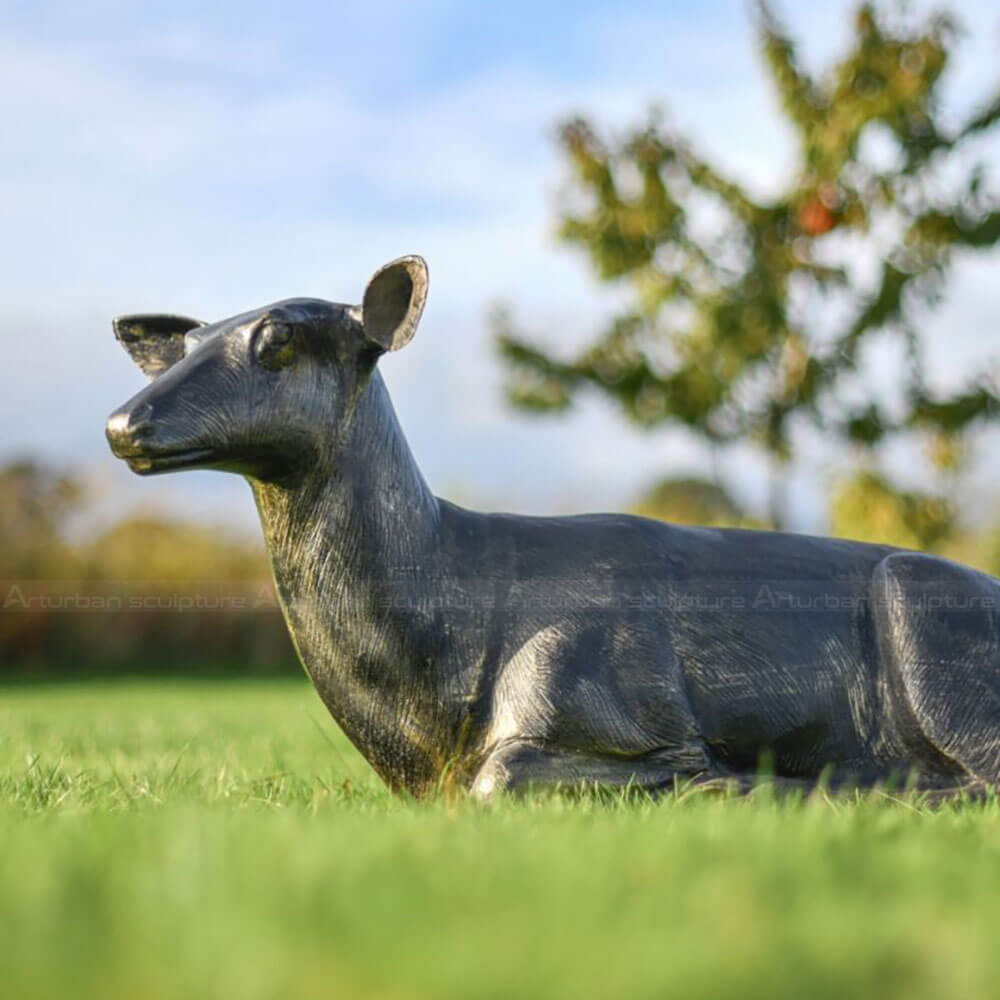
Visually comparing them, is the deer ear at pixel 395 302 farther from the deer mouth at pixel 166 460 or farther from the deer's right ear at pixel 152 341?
the deer's right ear at pixel 152 341

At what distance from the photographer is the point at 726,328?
57.7ft

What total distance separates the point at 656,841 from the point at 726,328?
1601cm

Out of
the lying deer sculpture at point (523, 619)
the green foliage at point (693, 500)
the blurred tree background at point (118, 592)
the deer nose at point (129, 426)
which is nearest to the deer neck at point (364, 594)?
the lying deer sculpture at point (523, 619)

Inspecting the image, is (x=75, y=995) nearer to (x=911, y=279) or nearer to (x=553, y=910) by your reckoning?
(x=553, y=910)

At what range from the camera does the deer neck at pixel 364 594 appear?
3.28 meters

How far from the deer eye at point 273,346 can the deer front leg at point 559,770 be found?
1.10 meters

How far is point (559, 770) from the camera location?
3094 millimetres

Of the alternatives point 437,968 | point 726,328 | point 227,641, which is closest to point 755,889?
point 437,968

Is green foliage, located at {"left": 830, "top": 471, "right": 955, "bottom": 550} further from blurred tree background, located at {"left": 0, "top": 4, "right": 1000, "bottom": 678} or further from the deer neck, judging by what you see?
the deer neck

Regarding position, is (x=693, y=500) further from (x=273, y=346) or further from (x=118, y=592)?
(x=273, y=346)

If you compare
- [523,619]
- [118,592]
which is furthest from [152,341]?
[118,592]

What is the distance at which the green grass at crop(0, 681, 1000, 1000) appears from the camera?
4.54ft

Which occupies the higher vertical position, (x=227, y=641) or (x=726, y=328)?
(x=726, y=328)

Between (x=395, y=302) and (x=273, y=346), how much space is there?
33 cm
